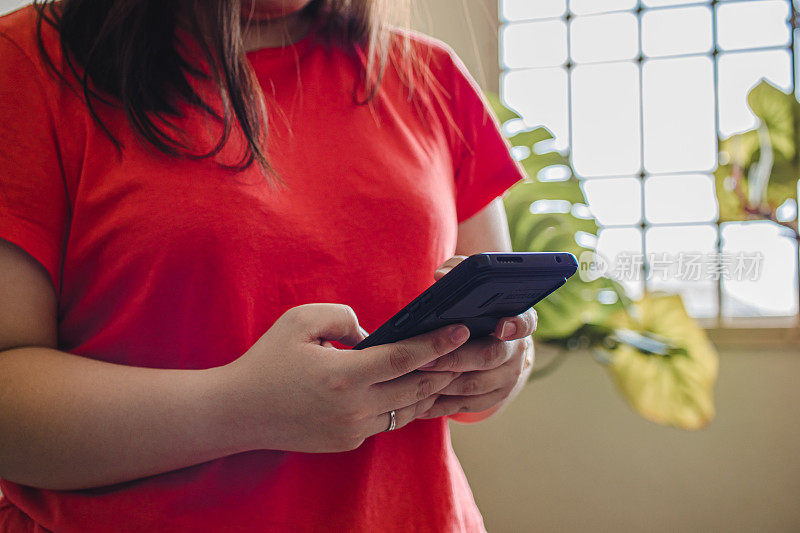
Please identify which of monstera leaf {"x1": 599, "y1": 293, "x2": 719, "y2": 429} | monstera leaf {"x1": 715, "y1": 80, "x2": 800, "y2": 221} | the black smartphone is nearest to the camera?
the black smartphone

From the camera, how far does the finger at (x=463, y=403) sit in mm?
526

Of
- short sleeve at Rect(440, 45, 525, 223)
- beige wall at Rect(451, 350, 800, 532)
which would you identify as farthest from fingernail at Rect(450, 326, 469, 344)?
beige wall at Rect(451, 350, 800, 532)

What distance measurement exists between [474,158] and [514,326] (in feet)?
0.80

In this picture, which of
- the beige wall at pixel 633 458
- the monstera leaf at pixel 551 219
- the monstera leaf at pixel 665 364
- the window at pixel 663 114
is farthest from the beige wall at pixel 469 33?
the monstera leaf at pixel 665 364

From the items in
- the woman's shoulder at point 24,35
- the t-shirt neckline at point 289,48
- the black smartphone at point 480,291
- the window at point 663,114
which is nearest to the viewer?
the black smartphone at point 480,291

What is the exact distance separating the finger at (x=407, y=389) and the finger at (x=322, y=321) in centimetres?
5

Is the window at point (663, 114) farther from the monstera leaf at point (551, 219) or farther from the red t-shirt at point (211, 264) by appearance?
the red t-shirt at point (211, 264)

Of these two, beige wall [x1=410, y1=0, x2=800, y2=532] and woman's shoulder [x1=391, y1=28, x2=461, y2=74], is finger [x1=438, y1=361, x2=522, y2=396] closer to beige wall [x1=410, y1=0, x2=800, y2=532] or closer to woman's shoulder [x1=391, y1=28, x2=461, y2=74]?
woman's shoulder [x1=391, y1=28, x2=461, y2=74]

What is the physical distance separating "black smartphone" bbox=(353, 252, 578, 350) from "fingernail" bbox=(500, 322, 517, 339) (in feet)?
0.06

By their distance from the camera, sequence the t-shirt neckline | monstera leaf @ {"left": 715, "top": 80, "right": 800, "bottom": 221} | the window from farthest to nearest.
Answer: the window < monstera leaf @ {"left": 715, "top": 80, "right": 800, "bottom": 221} < the t-shirt neckline

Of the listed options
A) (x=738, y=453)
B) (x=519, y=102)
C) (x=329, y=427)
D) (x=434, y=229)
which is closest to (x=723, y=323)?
(x=738, y=453)

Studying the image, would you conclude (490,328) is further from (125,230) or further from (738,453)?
(738,453)

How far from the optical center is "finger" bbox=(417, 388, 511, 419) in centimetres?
53

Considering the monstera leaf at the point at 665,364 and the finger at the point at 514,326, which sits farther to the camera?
the monstera leaf at the point at 665,364
